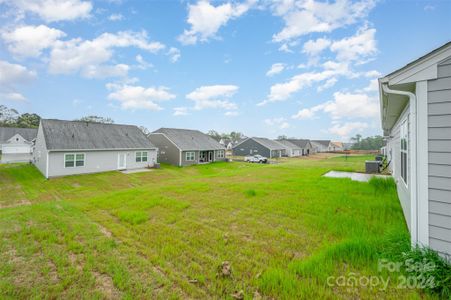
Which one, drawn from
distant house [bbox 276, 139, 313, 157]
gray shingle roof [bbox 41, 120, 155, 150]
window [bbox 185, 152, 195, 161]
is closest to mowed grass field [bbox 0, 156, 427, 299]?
gray shingle roof [bbox 41, 120, 155, 150]

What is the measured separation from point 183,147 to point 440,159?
2370 centimetres

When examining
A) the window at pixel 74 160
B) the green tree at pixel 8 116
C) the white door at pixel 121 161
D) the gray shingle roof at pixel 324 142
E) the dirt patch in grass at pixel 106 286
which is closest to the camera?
the dirt patch in grass at pixel 106 286

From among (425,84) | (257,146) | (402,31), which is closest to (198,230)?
(425,84)

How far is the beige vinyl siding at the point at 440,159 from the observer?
2877mm

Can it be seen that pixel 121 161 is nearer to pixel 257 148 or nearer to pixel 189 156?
pixel 189 156

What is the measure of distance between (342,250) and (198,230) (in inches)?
124

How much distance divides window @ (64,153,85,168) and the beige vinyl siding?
21.1m

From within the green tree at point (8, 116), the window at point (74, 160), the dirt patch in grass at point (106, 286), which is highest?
the green tree at point (8, 116)

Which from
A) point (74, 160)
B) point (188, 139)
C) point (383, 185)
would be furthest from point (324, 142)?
point (74, 160)

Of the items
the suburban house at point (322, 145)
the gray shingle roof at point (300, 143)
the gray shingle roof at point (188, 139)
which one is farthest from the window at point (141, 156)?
the suburban house at point (322, 145)

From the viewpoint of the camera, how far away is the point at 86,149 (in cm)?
1714

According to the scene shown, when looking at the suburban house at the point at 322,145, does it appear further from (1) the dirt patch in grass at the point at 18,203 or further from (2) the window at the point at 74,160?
(1) the dirt patch in grass at the point at 18,203

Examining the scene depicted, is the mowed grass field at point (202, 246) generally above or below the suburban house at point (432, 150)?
below

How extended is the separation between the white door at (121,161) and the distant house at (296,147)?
37.2m
